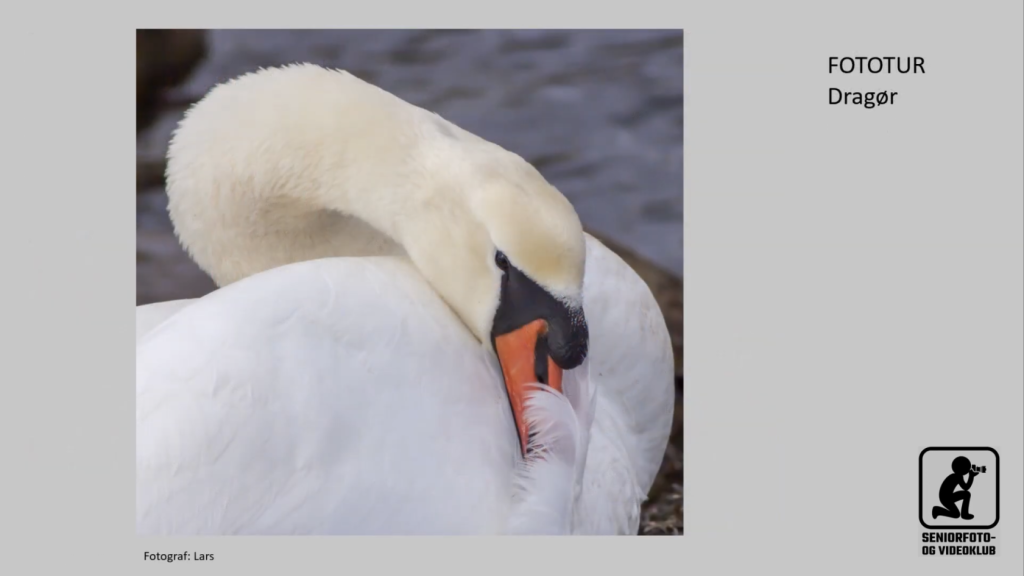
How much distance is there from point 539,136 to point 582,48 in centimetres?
52

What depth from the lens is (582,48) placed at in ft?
10.7

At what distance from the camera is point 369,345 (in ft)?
6.41

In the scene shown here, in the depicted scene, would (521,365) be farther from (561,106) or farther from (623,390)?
(561,106)

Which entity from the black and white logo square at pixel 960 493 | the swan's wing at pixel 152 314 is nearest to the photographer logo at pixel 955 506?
the black and white logo square at pixel 960 493

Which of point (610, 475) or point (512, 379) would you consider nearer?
point (512, 379)

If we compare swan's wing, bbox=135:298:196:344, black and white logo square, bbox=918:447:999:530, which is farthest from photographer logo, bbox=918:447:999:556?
swan's wing, bbox=135:298:196:344

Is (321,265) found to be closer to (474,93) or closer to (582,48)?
(582,48)

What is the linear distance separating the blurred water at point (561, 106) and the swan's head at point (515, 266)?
130cm

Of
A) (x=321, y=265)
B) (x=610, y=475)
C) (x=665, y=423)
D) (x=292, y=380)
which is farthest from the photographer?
(x=665, y=423)

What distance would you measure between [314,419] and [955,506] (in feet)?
3.52

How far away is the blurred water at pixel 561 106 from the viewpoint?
11.1 ft

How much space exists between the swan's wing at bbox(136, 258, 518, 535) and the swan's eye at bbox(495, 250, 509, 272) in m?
0.14

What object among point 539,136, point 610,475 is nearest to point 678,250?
point 539,136

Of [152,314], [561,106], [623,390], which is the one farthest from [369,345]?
[561,106]
